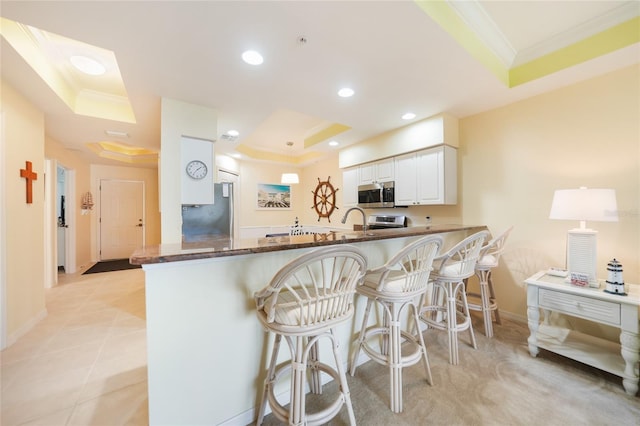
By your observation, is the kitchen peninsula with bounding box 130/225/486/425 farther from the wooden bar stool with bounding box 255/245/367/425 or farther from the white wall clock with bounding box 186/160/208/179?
the white wall clock with bounding box 186/160/208/179

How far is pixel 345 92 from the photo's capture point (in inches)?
95.9

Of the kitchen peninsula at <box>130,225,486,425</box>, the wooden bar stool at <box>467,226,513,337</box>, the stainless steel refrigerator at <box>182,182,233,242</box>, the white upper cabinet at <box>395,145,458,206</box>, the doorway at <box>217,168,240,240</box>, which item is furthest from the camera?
the doorway at <box>217,168,240,240</box>

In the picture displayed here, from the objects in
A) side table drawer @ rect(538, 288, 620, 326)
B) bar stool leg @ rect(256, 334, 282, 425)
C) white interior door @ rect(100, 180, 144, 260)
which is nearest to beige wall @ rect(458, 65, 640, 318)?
side table drawer @ rect(538, 288, 620, 326)

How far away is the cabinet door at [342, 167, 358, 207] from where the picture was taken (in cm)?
431

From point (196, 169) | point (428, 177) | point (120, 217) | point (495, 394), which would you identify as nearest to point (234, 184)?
point (196, 169)

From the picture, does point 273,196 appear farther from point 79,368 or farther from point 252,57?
point 79,368

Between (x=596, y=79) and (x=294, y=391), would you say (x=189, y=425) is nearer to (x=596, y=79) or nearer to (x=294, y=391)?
(x=294, y=391)

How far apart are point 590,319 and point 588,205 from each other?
2.82 ft

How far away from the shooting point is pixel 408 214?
3812mm

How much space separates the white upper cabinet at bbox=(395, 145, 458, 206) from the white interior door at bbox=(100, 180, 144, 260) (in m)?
6.42

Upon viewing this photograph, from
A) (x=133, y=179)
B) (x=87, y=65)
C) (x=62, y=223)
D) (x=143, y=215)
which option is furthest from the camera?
(x=143, y=215)

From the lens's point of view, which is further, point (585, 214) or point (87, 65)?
point (87, 65)

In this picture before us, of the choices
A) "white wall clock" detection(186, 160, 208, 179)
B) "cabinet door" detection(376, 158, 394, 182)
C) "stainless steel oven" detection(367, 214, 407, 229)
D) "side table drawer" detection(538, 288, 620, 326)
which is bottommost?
"side table drawer" detection(538, 288, 620, 326)

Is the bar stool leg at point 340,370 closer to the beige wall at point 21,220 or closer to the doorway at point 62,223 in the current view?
the beige wall at point 21,220
